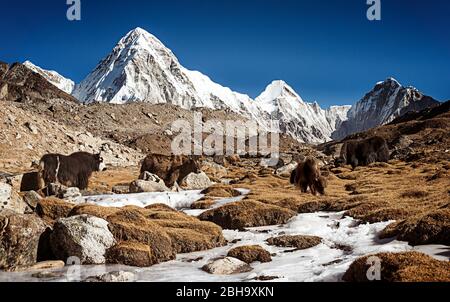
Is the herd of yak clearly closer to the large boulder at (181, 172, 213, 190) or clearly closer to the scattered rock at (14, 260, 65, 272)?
the large boulder at (181, 172, 213, 190)

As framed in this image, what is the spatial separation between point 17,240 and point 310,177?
2192 cm

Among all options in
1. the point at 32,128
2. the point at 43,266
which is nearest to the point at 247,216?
the point at 43,266

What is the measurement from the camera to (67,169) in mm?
34312

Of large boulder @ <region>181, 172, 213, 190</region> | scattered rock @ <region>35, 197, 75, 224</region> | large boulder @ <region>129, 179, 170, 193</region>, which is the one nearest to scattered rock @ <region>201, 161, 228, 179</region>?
large boulder @ <region>181, 172, 213, 190</region>

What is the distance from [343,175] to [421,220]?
3436cm

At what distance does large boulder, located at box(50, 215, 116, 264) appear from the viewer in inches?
546

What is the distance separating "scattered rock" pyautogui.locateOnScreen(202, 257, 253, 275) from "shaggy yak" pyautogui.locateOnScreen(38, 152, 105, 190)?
22623 millimetres

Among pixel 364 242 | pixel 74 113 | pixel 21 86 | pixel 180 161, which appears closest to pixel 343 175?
pixel 180 161

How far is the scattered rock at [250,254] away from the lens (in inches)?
573

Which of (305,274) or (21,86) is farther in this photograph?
(21,86)

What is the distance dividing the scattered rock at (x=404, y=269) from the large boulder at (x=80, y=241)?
7764 mm

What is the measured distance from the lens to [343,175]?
47812 millimetres

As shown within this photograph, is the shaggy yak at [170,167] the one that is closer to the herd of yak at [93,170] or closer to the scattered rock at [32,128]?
the herd of yak at [93,170]
